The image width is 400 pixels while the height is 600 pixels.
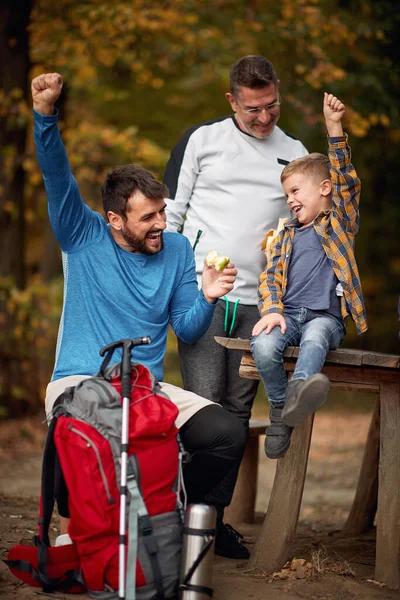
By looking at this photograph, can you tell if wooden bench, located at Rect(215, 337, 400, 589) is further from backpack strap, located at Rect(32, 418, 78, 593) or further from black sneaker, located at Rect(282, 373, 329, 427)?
backpack strap, located at Rect(32, 418, 78, 593)

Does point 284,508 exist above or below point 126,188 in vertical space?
below

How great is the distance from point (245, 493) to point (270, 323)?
2.34 metres

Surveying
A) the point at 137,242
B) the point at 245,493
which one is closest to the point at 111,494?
the point at 137,242

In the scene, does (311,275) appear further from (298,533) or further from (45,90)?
(298,533)

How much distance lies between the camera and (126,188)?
4.27 meters

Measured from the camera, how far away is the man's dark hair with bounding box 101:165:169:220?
425 centimetres

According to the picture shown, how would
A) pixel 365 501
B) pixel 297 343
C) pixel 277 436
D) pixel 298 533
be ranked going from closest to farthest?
pixel 277 436
pixel 297 343
pixel 365 501
pixel 298 533

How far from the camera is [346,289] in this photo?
423 cm

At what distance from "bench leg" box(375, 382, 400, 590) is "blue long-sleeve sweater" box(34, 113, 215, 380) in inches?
40.1

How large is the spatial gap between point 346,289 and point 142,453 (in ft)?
4.46

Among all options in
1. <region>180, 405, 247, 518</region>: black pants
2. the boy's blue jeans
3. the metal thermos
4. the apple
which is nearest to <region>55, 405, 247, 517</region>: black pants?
<region>180, 405, 247, 518</region>: black pants

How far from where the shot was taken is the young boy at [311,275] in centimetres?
407

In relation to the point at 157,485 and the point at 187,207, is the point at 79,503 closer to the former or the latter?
the point at 157,485

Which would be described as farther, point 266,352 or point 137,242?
point 137,242
